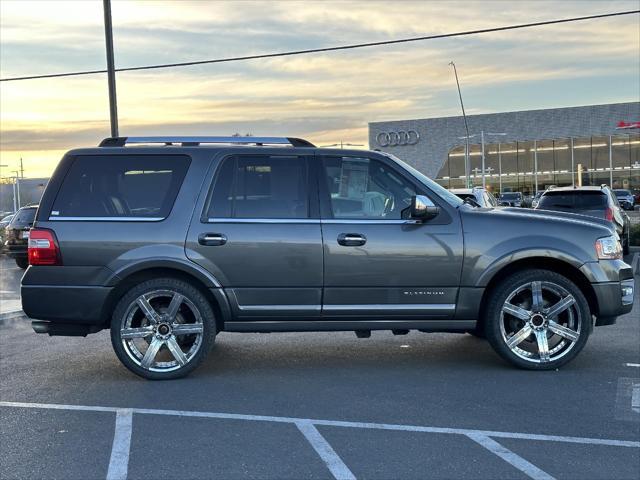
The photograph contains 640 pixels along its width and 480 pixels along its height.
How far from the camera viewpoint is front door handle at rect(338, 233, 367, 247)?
21.8 feet

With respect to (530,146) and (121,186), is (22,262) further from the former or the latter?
(530,146)

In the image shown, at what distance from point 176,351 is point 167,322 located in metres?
0.26

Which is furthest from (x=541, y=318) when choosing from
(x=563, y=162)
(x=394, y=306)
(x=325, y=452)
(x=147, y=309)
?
(x=563, y=162)

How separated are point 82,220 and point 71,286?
57 cm

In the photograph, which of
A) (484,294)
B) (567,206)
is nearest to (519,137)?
(567,206)

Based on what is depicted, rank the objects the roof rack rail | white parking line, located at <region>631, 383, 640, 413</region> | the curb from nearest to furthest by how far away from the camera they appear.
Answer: white parking line, located at <region>631, 383, 640, 413</region>, the roof rack rail, the curb

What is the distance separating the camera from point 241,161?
6.85 meters

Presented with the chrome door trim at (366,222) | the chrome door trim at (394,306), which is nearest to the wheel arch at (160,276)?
the chrome door trim at (394,306)

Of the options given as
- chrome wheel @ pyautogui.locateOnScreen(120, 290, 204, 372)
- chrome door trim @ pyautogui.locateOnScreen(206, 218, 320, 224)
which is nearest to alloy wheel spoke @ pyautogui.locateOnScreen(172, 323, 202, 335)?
chrome wheel @ pyautogui.locateOnScreen(120, 290, 204, 372)

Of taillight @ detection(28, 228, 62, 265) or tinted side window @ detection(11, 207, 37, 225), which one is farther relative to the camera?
tinted side window @ detection(11, 207, 37, 225)

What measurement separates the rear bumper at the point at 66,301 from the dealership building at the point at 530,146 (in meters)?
54.0

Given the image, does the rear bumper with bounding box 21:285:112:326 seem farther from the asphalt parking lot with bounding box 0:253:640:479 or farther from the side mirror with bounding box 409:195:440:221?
the side mirror with bounding box 409:195:440:221

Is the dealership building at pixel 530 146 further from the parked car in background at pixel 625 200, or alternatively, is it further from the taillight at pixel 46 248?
the taillight at pixel 46 248

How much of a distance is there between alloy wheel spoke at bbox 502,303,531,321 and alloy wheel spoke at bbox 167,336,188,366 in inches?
111
